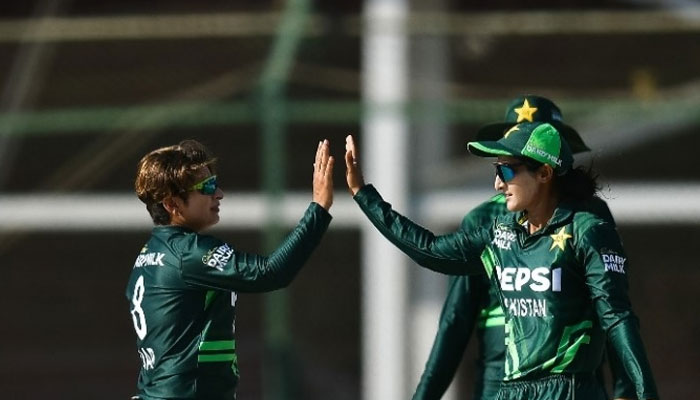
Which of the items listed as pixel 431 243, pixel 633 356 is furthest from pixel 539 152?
pixel 633 356

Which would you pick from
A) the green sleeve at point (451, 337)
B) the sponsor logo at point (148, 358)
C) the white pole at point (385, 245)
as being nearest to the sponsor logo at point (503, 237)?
the green sleeve at point (451, 337)

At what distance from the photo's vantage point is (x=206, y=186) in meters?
3.68

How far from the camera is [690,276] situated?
8.13m

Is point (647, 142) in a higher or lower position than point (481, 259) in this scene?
higher

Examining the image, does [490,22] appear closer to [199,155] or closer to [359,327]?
[359,327]

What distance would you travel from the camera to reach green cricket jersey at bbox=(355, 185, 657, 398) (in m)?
3.40

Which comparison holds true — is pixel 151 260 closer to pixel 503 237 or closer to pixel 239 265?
pixel 239 265

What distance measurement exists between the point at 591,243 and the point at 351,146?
2.27ft

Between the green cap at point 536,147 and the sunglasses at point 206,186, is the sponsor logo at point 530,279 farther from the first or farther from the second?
the sunglasses at point 206,186

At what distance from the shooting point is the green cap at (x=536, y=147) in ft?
11.5

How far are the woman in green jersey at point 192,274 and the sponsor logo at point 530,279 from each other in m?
0.47

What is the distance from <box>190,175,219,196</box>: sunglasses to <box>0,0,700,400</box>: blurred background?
3.30 meters

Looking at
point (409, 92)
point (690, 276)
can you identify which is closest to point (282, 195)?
point (409, 92)

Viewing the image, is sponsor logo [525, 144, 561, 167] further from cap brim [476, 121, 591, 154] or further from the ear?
cap brim [476, 121, 591, 154]
